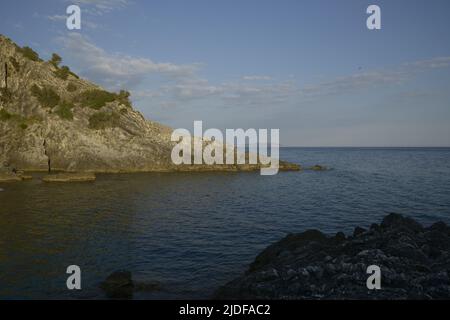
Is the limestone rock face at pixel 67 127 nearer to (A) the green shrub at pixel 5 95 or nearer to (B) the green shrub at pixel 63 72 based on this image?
(A) the green shrub at pixel 5 95

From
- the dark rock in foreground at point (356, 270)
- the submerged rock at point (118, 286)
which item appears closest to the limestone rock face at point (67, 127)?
the submerged rock at point (118, 286)

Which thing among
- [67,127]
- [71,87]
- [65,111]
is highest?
[71,87]

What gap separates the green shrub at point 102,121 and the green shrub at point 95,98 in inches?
122

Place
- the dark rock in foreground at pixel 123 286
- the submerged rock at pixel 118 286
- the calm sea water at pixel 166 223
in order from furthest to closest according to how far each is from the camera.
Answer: the calm sea water at pixel 166 223 < the dark rock in foreground at pixel 123 286 < the submerged rock at pixel 118 286

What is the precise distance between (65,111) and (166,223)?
65.3m

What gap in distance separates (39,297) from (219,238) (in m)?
14.0

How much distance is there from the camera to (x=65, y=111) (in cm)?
8525

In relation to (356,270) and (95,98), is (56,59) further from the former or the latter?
(356,270)

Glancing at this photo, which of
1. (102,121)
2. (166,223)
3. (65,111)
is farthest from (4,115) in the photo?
(166,223)

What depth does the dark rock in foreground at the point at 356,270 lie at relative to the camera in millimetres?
14055

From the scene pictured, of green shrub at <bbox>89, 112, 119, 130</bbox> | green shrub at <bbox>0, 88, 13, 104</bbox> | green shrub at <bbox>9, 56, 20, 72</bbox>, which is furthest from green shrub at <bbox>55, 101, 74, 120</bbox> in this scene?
green shrub at <bbox>9, 56, 20, 72</bbox>

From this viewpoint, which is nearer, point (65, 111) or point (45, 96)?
point (65, 111)

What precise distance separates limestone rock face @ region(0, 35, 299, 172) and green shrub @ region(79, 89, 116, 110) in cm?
25
